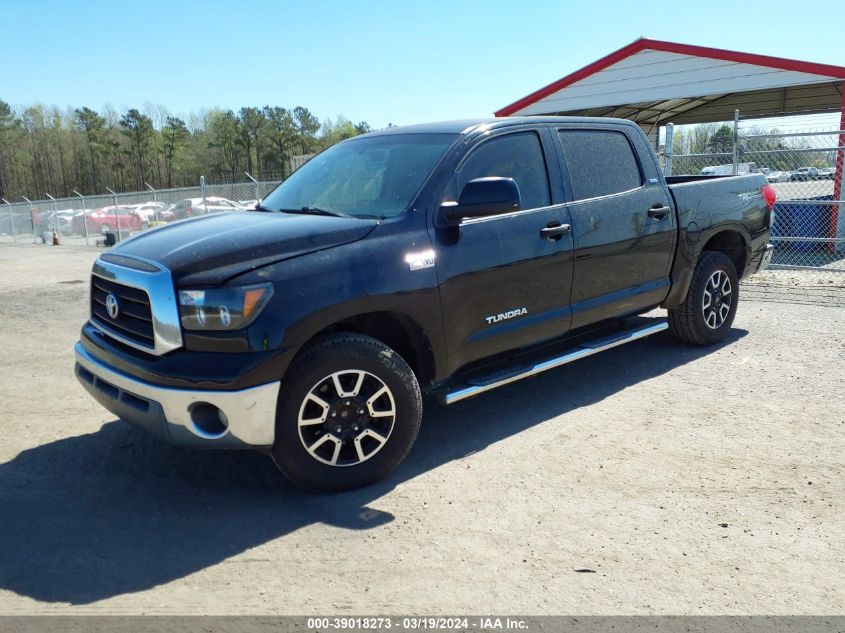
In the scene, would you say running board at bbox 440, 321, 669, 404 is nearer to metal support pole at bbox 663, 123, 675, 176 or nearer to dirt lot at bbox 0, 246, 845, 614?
dirt lot at bbox 0, 246, 845, 614

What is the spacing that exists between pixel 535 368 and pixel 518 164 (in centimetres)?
135

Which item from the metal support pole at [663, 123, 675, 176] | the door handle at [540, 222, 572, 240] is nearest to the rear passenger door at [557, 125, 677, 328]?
the door handle at [540, 222, 572, 240]

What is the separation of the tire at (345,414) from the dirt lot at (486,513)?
0.18 meters

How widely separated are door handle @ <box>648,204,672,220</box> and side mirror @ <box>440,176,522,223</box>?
188cm

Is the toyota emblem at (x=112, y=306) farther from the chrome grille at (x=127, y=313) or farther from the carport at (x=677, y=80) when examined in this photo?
the carport at (x=677, y=80)

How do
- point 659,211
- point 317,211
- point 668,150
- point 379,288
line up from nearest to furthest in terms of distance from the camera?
point 379,288 < point 317,211 < point 659,211 < point 668,150

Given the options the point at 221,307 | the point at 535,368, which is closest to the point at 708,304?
the point at 535,368

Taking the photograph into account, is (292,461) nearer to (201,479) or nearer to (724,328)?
(201,479)

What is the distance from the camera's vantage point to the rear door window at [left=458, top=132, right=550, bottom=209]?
424 centimetres

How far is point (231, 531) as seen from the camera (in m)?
3.25

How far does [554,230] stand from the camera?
4.45 m

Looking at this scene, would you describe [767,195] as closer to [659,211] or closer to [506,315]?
[659,211]

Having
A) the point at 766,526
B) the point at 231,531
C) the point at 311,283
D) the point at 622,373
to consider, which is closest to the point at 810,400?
the point at 622,373

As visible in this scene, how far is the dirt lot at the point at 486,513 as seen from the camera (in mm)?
2729
